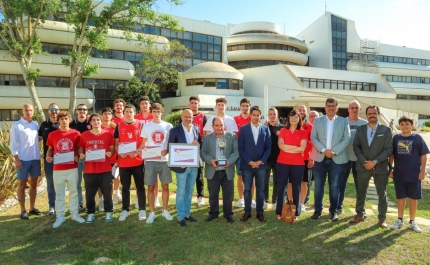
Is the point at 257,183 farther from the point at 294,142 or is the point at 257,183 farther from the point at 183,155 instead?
the point at 183,155

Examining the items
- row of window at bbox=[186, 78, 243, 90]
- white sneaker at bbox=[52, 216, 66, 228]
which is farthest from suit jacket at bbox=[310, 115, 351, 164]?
row of window at bbox=[186, 78, 243, 90]

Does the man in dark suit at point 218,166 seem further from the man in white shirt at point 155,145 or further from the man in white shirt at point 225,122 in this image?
the man in white shirt at point 155,145

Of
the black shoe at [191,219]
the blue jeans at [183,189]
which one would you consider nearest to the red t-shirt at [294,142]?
the blue jeans at [183,189]

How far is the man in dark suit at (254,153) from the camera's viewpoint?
5.88m

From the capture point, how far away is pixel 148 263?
448 centimetres

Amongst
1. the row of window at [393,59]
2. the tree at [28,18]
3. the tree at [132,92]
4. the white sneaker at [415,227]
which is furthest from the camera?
the row of window at [393,59]

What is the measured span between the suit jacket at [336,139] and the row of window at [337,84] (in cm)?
3235

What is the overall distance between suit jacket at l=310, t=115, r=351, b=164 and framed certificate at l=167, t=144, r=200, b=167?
2.28m

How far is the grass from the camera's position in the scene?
4.59m

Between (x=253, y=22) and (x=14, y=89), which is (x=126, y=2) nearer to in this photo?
(x=14, y=89)

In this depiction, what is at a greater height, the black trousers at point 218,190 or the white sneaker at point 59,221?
the black trousers at point 218,190

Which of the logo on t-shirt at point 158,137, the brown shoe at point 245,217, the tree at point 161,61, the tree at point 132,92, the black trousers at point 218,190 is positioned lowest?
the brown shoe at point 245,217

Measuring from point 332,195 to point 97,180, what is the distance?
179 inches

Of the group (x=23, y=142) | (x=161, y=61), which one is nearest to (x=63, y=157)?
(x=23, y=142)
